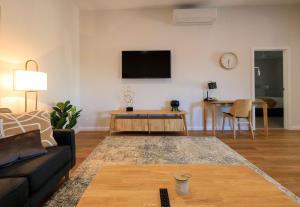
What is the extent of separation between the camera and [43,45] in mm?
3275

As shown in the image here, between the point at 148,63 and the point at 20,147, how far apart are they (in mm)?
3560

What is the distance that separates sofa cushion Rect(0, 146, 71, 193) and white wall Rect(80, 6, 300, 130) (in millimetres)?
3123

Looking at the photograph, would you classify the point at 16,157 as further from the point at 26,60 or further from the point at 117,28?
the point at 117,28

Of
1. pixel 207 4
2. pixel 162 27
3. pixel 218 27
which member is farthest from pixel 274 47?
pixel 162 27

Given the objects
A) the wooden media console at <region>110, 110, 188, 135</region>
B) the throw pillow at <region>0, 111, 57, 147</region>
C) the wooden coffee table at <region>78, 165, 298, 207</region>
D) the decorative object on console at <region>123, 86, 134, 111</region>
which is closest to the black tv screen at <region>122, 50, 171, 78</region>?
the decorative object on console at <region>123, 86, 134, 111</region>

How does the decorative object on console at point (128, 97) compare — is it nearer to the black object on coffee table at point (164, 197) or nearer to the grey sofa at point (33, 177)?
the grey sofa at point (33, 177)

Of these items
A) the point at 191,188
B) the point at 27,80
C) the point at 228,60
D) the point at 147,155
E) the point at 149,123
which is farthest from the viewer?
the point at 228,60

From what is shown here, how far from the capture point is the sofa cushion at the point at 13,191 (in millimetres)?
1119

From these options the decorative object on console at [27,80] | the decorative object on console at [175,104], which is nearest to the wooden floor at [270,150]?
the decorative object on console at [175,104]

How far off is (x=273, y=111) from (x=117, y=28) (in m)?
5.87

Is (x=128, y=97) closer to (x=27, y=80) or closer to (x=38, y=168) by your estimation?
(x=27, y=80)

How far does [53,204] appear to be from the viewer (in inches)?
66.3

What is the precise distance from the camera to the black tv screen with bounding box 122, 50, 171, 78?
478cm

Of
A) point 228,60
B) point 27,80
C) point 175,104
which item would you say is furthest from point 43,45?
point 228,60
